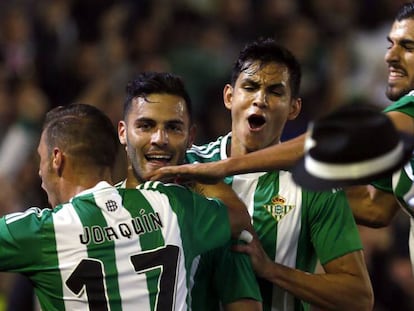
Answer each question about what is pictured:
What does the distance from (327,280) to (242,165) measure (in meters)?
0.62

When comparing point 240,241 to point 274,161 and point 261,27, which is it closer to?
point 274,161

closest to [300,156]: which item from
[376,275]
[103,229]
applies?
[103,229]

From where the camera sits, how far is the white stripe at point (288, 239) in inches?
173

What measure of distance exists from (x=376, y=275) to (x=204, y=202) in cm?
402

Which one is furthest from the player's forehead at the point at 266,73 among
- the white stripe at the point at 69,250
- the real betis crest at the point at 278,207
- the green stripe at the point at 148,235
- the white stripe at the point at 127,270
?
the white stripe at the point at 69,250

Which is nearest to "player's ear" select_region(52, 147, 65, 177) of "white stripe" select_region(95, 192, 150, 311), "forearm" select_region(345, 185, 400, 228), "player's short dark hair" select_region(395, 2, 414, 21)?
"white stripe" select_region(95, 192, 150, 311)

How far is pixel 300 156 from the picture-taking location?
13.1 ft

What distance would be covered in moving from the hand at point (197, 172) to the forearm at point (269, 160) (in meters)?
0.03

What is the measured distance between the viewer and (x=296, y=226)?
4.40m

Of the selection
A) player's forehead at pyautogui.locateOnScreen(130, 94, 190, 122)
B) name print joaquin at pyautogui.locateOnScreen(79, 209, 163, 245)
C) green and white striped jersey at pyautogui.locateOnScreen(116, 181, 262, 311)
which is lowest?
green and white striped jersey at pyautogui.locateOnScreen(116, 181, 262, 311)

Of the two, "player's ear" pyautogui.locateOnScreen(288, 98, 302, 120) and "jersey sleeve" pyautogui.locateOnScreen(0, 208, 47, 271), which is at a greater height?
"player's ear" pyautogui.locateOnScreen(288, 98, 302, 120)

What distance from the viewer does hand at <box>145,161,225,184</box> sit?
4000 mm

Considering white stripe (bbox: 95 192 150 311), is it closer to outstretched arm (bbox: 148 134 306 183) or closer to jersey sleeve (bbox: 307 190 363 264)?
outstretched arm (bbox: 148 134 306 183)

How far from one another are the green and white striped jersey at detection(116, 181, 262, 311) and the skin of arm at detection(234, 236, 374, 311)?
46mm
